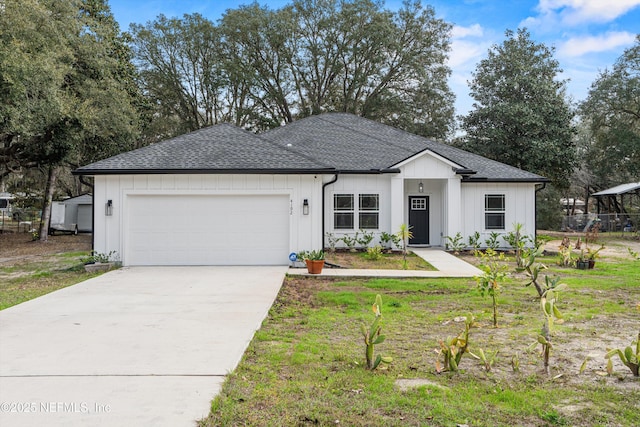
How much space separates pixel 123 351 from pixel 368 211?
438 inches

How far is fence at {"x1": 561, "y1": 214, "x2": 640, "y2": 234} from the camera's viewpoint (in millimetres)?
25719

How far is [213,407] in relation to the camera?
10.8 ft

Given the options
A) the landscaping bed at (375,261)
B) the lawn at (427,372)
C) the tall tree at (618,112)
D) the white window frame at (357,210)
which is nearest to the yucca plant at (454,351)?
Answer: the lawn at (427,372)

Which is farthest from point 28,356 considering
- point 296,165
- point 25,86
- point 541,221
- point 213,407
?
point 541,221

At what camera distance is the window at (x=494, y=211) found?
1539 centimetres

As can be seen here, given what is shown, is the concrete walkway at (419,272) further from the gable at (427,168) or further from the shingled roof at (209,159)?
the gable at (427,168)

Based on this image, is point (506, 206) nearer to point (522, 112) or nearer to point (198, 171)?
point (522, 112)

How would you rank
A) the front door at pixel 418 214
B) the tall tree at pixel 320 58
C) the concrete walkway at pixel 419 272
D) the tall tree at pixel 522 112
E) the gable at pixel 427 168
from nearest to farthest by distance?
1. the concrete walkway at pixel 419 272
2. the gable at pixel 427 168
3. the front door at pixel 418 214
4. the tall tree at pixel 522 112
5. the tall tree at pixel 320 58

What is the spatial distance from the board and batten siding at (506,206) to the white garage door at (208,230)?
278 inches

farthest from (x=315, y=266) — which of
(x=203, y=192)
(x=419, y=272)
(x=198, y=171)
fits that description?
(x=198, y=171)

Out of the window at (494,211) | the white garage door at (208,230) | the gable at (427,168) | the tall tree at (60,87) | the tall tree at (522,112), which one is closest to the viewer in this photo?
the white garage door at (208,230)

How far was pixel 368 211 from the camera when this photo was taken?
590 inches

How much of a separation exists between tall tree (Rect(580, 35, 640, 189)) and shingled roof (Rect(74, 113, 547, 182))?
1044cm

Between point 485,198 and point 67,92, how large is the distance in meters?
15.2
